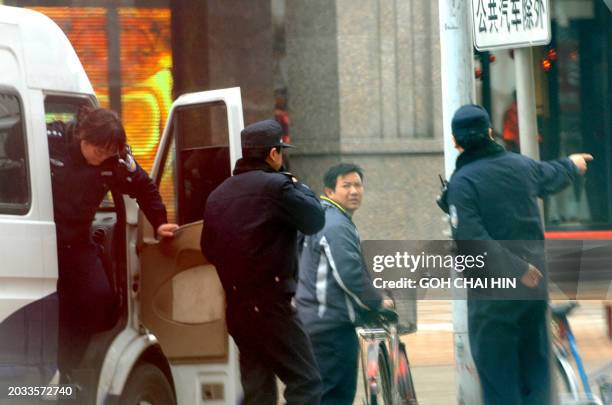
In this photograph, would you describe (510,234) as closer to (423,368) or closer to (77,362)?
(423,368)

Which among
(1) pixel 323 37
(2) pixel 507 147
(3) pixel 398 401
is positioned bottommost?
(3) pixel 398 401

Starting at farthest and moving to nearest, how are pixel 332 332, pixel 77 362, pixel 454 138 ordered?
1. pixel 332 332
2. pixel 454 138
3. pixel 77 362

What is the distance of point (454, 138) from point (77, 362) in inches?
80.0

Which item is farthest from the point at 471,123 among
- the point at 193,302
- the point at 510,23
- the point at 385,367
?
the point at 385,367

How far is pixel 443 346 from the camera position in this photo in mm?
7148

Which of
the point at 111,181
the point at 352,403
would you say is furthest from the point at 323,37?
the point at 352,403

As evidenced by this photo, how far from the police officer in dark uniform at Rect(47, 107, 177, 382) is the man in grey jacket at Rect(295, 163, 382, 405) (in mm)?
917

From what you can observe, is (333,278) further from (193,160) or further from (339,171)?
(193,160)

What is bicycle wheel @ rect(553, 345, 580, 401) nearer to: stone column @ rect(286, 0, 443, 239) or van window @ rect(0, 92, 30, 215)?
stone column @ rect(286, 0, 443, 239)

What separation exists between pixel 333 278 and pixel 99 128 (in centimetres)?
150

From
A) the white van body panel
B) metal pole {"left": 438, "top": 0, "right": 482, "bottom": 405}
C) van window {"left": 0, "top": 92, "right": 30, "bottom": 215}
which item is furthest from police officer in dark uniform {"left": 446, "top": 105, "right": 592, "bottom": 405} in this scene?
van window {"left": 0, "top": 92, "right": 30, "bottom": 215}

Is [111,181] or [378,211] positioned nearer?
[111,181]

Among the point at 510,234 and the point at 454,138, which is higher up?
the point at 454,138

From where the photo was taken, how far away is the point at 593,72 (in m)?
6.50
